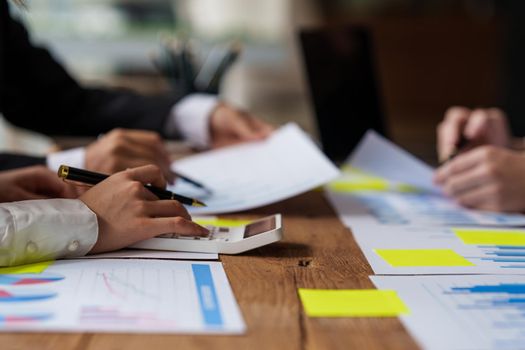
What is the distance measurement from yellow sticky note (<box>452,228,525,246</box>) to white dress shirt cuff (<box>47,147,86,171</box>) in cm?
65

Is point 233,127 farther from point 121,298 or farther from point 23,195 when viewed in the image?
point 121,298

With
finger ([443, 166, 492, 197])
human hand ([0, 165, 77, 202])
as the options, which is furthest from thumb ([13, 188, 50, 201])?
finger ([443, 166, 492, 197])

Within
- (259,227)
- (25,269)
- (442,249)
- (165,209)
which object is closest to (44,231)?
(25,269)

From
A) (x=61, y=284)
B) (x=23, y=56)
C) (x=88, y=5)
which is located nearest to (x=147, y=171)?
(x=61, y=284)

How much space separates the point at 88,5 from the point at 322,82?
10.6 feet

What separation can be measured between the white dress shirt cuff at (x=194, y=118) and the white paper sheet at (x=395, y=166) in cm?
44

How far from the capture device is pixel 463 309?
771mm

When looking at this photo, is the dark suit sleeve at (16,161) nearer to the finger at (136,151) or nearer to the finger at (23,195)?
the finger at (136,151)

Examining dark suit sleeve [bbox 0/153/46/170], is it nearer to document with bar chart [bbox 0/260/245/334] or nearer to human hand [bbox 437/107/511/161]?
document with bar chart [bbox 0/260/245/334]

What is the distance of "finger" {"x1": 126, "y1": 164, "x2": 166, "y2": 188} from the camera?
3.20 ft

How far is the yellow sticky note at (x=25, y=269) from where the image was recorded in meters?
0.84

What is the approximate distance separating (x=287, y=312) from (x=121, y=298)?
163 millimetres

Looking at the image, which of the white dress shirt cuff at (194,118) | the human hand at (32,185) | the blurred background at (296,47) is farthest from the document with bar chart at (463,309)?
the blurred background at (296,47)

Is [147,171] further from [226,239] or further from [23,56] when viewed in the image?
[23,56]
